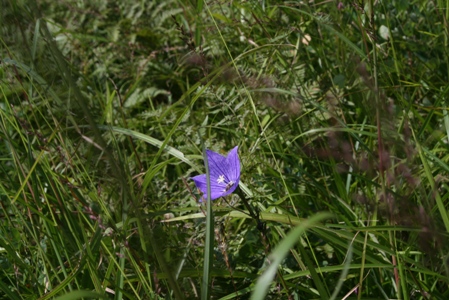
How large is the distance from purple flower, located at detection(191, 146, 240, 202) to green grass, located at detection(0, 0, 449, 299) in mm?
61

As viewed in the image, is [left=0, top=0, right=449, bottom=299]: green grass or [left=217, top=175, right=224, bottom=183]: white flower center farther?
[left=217, top=175, right=224, bottom=183]: white flower center

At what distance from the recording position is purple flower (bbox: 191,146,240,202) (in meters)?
1.42

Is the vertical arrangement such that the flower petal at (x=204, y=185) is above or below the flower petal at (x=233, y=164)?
below

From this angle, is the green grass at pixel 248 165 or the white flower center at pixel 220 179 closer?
the green grass at pixel 248 165

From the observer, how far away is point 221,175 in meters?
1.51

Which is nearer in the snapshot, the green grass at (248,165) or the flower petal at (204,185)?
the green grass at (248,165)

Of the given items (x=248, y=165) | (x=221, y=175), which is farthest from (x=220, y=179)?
(x=248, y=165)

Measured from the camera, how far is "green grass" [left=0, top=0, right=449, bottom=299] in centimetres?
127

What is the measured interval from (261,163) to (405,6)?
885 mm

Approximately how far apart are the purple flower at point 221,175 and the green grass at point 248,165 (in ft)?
0.20

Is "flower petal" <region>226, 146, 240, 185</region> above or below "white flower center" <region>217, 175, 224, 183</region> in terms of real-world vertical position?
above

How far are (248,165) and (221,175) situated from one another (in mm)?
145

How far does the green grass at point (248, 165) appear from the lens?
1.27 meters

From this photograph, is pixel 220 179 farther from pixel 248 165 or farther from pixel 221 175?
pixel 248 165
